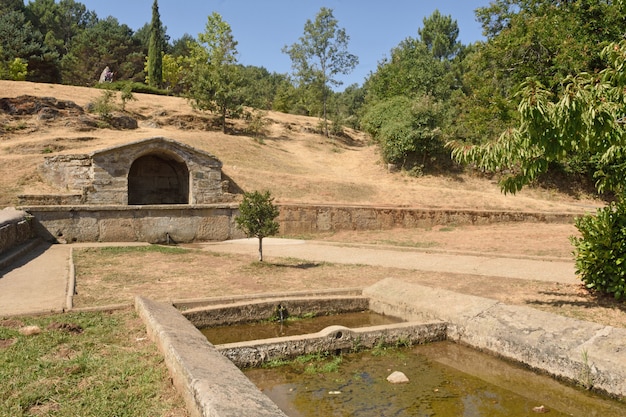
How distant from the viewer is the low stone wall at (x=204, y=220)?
1462cm

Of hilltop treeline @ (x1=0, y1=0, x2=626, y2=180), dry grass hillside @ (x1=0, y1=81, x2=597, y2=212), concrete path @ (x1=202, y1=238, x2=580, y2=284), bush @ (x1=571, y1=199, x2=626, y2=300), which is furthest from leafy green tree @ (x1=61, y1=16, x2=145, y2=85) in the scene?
bush @ (x1=571, y1=199, x2=626, y2=300)

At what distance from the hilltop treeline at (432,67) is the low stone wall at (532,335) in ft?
9.64

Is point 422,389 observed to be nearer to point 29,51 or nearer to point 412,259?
point 412,259

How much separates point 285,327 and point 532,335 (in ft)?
11.0

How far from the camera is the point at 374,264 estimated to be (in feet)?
38.2

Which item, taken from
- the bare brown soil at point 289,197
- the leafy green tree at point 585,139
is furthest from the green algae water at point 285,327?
the leafy green tree at point 585,139

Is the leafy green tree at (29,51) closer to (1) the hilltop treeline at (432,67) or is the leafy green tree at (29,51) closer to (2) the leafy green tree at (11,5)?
(1) the hilltop treeline at (432,67)

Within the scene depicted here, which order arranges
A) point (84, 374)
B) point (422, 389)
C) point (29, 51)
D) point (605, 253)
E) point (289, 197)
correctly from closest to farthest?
point (84, 374)
point (422, 389)
point (605, 253)
point (289, 197)
point (29, 51)

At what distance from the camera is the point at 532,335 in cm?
584

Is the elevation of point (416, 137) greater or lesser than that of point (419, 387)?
greater

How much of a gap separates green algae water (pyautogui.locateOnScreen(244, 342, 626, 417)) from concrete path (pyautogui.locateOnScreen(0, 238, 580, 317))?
3475 mm

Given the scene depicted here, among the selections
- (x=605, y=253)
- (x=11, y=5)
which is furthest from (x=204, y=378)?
(x=11, y=5)

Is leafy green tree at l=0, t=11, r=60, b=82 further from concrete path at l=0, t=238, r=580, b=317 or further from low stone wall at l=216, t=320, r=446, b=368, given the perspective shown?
low stone wall at l=216, t=320, r=446, b=368

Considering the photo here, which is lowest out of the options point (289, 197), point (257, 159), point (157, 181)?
point (289, 197)
